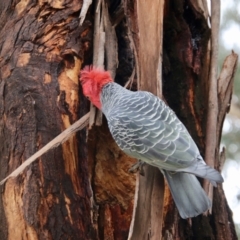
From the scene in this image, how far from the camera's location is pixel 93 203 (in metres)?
1.62

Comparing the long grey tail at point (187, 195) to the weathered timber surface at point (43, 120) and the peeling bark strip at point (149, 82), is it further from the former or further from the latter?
the weathered timber surface at point (43, 120)

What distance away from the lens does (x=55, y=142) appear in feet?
4.93

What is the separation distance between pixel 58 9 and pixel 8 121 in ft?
1.34

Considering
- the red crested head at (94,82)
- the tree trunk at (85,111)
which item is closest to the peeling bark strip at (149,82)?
the tree trunk at (85,111)

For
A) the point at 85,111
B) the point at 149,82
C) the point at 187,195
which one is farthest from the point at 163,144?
the point at 85,111

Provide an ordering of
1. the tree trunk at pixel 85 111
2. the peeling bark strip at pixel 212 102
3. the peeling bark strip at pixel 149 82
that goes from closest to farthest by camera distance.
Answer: the peeling bark strip at pixel 149 82 → the tree trunk at pixel 85 111 → the peeling bark strip at pixel 212 102

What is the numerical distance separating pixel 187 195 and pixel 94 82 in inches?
18.3

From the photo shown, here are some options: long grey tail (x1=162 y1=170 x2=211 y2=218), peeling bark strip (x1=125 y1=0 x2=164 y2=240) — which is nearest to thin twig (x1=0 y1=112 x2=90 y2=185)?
peeling bark strip (x1=125 y1=0 x2=164 y2=240)

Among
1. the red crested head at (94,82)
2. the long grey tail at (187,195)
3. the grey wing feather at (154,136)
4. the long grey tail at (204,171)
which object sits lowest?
the long grey tail at (187,195)

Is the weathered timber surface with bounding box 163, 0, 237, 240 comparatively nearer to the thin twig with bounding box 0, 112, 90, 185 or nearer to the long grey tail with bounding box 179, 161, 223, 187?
the thin twig with bounding box 0, 112, 90, 185

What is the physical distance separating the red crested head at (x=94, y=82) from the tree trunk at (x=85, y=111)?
8cm

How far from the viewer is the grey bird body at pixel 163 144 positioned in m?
1.27

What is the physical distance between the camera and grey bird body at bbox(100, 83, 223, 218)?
1.27 m

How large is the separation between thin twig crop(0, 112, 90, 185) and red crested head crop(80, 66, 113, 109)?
7 centimetres
